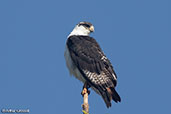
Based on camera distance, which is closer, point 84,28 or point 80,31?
point 80,31

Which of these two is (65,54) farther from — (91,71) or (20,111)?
(20,111)

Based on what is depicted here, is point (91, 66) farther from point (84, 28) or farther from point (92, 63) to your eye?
point (84, 28)

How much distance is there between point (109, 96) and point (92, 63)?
4.10ft

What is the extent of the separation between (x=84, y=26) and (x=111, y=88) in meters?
2.92

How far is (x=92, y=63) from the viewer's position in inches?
404

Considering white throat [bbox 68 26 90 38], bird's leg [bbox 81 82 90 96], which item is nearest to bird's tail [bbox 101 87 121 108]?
bird's leg [bbox 81 82 90 96]

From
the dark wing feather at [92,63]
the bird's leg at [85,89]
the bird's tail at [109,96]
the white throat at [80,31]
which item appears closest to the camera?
the bird's tail at [109,96]

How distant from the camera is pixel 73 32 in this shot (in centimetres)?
1176

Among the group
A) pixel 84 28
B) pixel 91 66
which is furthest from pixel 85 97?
pixel 84 28

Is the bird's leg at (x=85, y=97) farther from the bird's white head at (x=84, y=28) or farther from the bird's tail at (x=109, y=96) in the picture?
the bird's white head at (x=84, y=28)

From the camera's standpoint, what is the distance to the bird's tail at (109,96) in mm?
9281

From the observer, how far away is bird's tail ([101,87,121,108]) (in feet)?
30.5

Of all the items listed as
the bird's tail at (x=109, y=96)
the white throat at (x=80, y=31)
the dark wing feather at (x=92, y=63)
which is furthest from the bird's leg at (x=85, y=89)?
the white throat at (x=80, y=31)

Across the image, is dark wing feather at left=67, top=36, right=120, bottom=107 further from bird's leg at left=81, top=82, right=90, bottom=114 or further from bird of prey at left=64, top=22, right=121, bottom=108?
bird's leg at left=81, top=82, right=90, bottom=114
